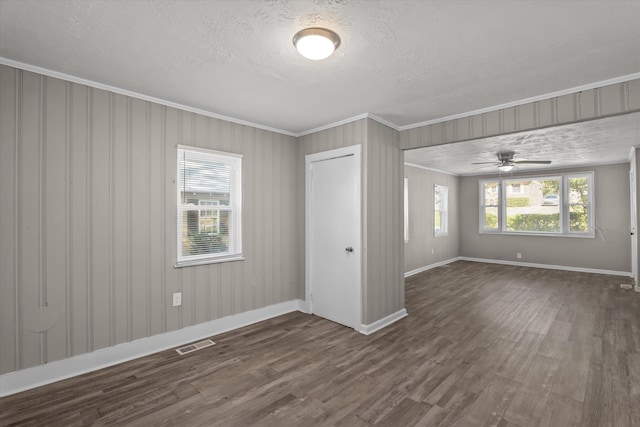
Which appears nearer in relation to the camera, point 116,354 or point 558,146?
point 116,354

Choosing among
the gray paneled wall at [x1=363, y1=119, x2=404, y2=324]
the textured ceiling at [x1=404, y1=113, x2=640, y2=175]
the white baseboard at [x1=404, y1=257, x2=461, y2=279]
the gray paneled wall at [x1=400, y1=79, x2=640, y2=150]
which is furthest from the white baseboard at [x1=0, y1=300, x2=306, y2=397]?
the textured ceiling at [x1=404, y1=113, x2=640, y2=175]

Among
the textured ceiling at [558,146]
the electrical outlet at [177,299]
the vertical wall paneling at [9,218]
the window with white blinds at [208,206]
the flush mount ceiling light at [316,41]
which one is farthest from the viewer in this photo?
the textured ceiling at [558,146]

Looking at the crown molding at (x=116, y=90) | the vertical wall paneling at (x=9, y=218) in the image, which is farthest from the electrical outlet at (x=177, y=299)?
the crown molding at (x=116, y=90)

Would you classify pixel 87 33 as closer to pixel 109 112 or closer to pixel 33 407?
pixel 109 112

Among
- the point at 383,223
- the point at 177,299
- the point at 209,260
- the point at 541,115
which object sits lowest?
the point at 177,299

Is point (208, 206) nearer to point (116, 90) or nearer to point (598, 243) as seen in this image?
point (116, 90)

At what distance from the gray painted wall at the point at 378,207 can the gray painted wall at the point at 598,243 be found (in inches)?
216

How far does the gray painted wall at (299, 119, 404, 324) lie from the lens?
3.61 meters

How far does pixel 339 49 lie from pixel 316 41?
311 mm

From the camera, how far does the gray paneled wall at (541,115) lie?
8.60 ft

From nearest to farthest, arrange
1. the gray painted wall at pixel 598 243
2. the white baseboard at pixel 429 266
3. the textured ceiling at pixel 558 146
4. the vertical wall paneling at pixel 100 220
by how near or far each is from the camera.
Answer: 1. the vertical wall paneling at pixel 100 220
2. the textured ceiling at pixel 558 146
3. the gray painted wall at pixel 598 243
4. the white baseboard at pixel 429 266

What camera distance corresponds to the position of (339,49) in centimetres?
215

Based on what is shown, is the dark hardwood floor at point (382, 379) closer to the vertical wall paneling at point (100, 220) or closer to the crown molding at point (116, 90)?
the vertical wall paneling at point (100, 220)

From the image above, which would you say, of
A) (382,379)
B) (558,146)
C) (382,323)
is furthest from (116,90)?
(558,146)
